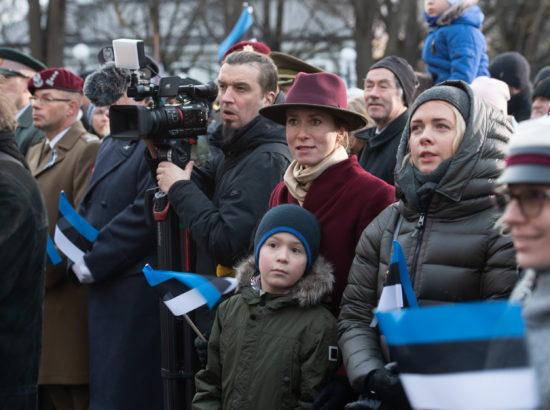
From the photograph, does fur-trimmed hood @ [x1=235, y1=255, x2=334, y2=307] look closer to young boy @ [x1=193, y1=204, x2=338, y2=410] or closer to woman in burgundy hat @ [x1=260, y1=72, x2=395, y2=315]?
young boy @ [x1=193, y1=204, x2=338, y2=410]

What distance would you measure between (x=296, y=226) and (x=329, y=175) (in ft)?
1.35

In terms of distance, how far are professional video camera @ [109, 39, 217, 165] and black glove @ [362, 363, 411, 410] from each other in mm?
1708

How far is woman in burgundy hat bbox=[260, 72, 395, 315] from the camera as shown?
11.9ft

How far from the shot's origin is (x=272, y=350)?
3.31 metres

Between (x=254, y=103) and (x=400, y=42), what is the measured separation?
45.8 feet

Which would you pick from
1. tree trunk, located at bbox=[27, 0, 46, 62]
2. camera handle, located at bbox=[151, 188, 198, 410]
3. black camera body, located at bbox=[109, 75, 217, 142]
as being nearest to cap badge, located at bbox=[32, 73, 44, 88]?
black camera body, located at bbox=[109, 75, 217, 142]

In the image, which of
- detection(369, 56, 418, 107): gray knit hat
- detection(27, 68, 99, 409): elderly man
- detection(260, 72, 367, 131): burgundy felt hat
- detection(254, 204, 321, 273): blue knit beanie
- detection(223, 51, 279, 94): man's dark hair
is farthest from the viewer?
detection(369, 56, 418, 107): gray knit hat

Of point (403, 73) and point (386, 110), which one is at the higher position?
point (403, 73)

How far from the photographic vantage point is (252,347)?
11.0 feet

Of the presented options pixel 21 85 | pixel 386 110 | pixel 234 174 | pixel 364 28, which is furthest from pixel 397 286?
pixel 364 28

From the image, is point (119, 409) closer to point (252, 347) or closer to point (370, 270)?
point (252, 347)

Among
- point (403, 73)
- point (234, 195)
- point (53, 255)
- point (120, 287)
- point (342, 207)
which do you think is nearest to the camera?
point (342, 207)

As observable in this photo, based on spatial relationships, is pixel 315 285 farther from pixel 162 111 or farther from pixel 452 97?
pixel 162 111

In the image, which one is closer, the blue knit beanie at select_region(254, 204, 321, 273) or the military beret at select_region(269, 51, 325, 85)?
the blue knit beanie at select_region(254, 204, 321, 273)
